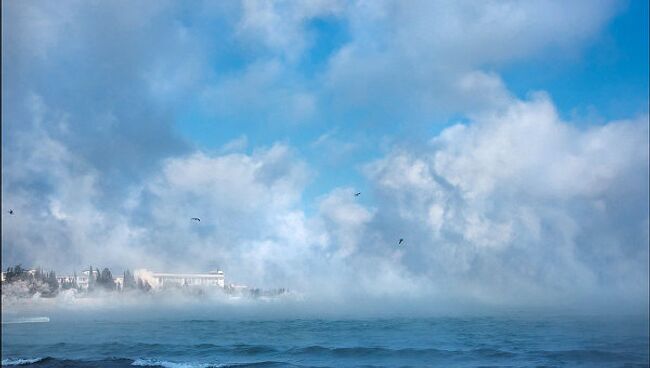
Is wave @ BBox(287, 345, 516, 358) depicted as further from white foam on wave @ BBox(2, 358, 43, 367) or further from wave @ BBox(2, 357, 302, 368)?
white foam on wave @ BBox(2, 358, 43, 367)

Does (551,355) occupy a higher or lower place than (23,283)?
lower

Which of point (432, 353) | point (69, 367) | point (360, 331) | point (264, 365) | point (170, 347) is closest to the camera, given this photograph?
point (69, 367)

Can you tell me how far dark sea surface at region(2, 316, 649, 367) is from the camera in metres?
40.2

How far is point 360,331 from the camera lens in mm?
68438

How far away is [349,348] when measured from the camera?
163ft

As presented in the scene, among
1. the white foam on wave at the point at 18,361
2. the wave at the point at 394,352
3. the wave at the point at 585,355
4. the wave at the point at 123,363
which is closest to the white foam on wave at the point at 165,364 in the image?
the wave at the point at 123,363

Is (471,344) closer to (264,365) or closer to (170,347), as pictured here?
(264,365)

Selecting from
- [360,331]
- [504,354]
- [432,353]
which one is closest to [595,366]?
[504,354]

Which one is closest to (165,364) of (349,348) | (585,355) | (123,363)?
(123,363)

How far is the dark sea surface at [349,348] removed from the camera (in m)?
40.2

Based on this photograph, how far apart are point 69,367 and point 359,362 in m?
23.6

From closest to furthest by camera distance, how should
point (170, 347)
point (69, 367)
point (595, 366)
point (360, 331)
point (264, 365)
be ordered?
1. point (595, 366)
2. point (69, 367)
3. point (264, 365)
4. point (170, 347)
5. point (360, 331)

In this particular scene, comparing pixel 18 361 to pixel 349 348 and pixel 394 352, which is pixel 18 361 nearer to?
pixel 349 348

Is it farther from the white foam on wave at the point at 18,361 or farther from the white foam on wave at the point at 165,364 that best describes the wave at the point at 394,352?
the white foam on wave at the point at 18,361
